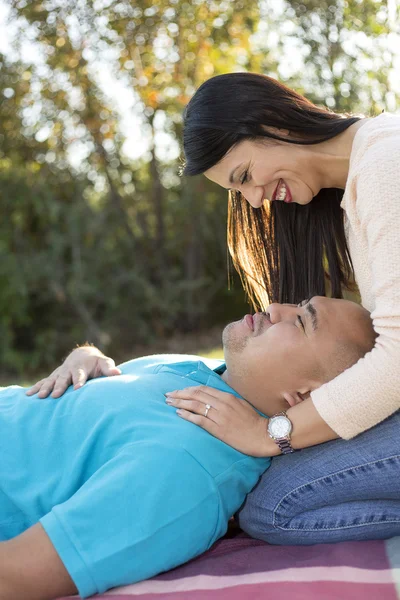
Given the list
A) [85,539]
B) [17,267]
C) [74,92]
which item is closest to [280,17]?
[74,92]

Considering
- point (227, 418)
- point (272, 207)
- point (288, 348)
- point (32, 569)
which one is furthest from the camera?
point (272, 207)

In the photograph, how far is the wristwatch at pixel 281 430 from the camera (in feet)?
7.44

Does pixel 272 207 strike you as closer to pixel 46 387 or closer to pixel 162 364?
pixel 162 364

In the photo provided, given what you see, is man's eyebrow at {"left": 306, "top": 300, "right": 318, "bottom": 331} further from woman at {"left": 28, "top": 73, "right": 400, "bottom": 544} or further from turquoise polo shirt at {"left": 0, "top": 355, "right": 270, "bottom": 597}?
turquoise polo shirt at {"left": 0, "top": 355, "right": 270, "bottom": 597}

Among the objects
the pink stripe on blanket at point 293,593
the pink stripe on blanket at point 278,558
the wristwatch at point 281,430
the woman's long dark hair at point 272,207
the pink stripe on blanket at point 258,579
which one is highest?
the woman's long dark hair at point 272,207

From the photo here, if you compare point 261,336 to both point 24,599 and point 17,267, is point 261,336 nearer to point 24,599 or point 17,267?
point 24,599

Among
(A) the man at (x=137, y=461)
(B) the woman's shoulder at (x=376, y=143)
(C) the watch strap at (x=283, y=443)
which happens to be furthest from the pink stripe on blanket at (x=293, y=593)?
(B) the woman's shoulder at (x=376, y=143)

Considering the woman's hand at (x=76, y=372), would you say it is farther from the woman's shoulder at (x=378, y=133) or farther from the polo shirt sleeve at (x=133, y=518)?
the woman's shoulder at (x=378, y=133)

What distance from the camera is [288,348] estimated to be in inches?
93.0

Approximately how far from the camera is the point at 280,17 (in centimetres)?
746

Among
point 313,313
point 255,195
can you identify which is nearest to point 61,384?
point 313,313

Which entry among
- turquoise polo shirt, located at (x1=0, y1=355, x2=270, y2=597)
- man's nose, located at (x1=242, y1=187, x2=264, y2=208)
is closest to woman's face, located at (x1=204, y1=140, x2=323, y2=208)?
man's nose, located at (x1=242, y1=187, x2=264, y2=208)

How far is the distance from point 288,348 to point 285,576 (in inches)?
28.4

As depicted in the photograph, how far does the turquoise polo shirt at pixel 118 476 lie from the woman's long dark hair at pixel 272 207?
0.91 metres
